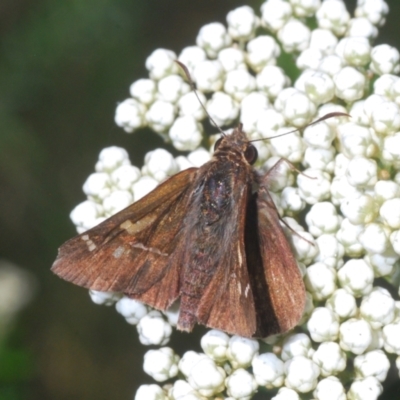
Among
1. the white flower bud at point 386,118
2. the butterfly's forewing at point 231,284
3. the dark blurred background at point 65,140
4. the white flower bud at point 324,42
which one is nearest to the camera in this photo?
the butterfly's forewing at point 231,284

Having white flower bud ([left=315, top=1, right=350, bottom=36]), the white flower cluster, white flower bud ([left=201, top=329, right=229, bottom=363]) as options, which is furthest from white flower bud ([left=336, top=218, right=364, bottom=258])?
white flower bud ([left=315, top=1, right=350, bottom=36])

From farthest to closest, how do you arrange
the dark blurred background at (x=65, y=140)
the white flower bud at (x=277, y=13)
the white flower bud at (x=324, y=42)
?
the dark blurred background at (x=65, y=140)
the white flower bud at (x=277, y=13)
the white flower bud at (x=324, y=42)

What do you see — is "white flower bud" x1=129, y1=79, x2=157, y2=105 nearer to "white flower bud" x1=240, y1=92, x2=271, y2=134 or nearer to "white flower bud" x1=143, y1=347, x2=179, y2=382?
"white flower bud" x1=240, y1=92, x2=271, y2=134

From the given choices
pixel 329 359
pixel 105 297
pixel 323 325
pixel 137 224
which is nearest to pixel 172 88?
pixel 137 224

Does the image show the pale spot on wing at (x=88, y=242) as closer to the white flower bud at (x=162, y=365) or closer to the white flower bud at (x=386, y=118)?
the white flower bud at (x=162, y=365)

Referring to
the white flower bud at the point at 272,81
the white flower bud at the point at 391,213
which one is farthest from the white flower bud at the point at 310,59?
the white flower bud at the point at 391,213

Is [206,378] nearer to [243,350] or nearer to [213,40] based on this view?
[243,350]

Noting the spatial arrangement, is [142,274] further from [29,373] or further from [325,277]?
[29,373]
